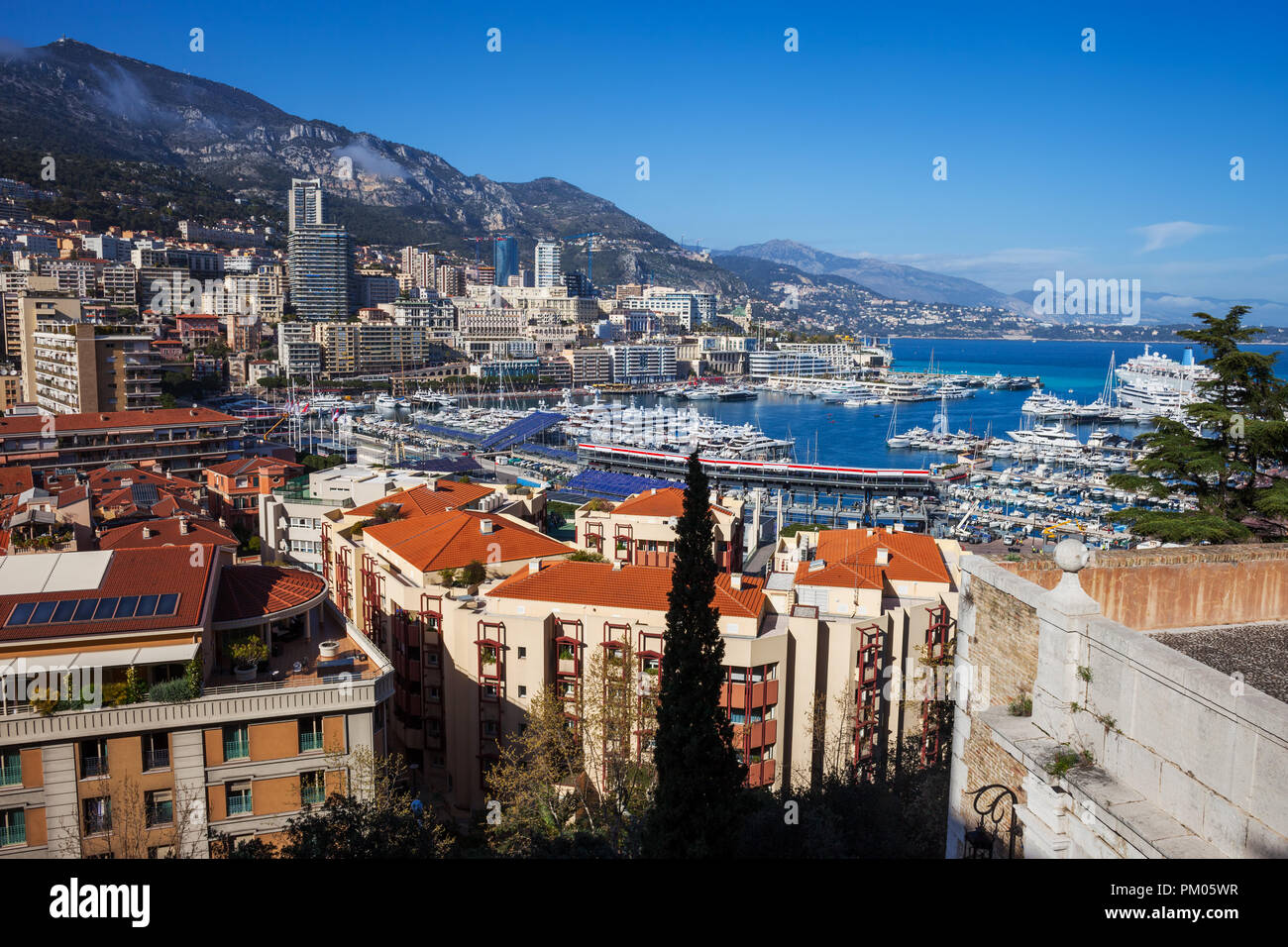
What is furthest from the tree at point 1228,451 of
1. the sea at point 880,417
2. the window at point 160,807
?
the sea at point 880,417

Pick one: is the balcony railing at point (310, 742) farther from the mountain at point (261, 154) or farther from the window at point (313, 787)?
the mountain at point (261, 154)

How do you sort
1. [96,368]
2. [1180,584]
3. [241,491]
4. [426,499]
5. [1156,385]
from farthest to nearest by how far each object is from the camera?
[1156,385] → [96,368] → [241,491] → [426,499] → [1180,584]

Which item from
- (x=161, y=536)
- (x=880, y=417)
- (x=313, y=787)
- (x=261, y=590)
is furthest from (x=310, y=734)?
(x=880, y=417)

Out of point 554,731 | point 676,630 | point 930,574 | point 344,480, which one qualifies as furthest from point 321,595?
point 344,480

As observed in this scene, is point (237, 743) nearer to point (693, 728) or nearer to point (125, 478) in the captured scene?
point (693, 728)

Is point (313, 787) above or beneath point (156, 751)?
beneath
